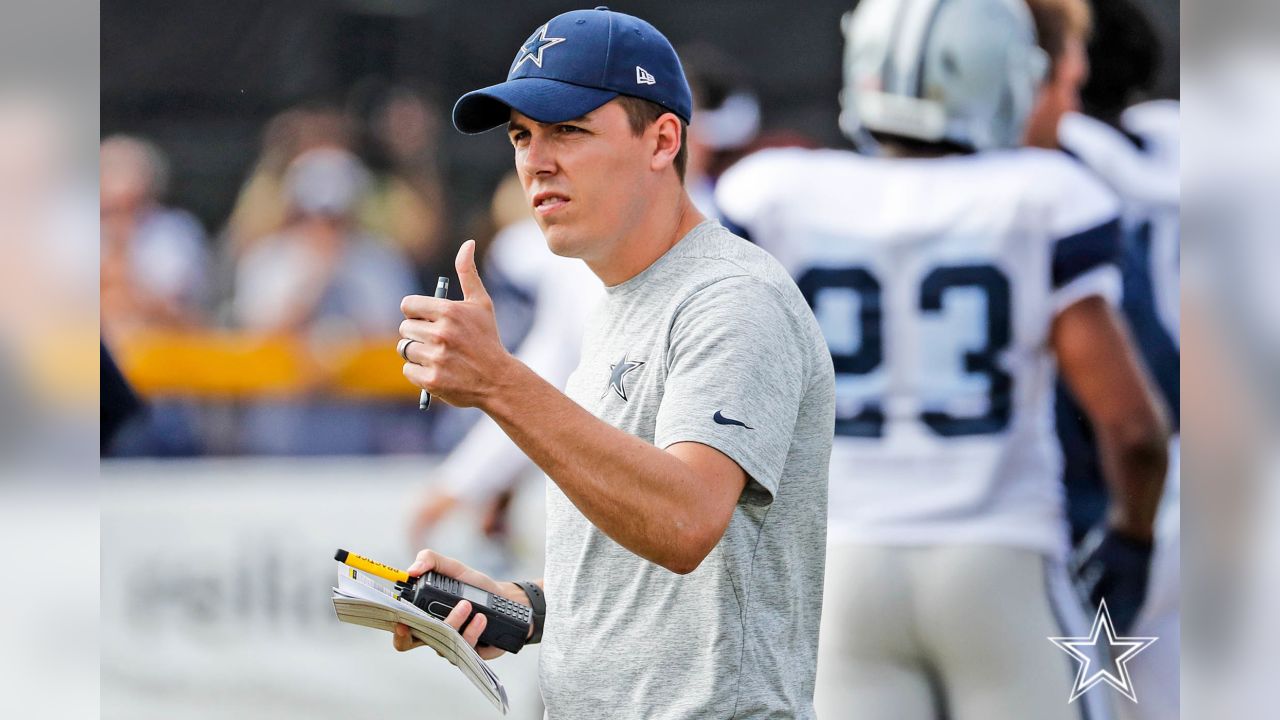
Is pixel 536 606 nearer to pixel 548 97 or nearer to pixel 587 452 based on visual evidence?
pixel 587 452

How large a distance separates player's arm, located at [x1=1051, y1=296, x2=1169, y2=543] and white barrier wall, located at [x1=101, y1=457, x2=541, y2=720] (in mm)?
1385

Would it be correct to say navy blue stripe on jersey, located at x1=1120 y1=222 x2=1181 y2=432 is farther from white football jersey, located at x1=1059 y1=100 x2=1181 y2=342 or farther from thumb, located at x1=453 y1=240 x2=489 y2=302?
thumb, located at x1=453 y1=240 x2=489 y2=302

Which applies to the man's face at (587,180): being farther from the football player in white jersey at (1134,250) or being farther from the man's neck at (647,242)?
the football player in white jersey at (1134,250)

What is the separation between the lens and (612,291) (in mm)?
1679

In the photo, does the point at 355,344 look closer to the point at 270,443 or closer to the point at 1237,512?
the point at 270,443

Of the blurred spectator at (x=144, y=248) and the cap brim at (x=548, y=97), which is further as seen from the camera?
the blurred spectator at (x=144, y=248)

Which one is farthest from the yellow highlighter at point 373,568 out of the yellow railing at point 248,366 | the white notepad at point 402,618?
the yellow railing at point 248,366

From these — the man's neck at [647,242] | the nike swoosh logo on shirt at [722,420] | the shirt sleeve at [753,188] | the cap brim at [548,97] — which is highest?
the shirt sleeve at [753,188]

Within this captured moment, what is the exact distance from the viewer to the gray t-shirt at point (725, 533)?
1.39 m

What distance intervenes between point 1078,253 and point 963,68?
0.53 meters

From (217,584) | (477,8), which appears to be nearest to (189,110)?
(477,8)

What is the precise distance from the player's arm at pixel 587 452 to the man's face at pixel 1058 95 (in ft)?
6.68

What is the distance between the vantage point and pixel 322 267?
3.28 m

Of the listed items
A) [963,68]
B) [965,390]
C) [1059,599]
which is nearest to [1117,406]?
[965,390]
